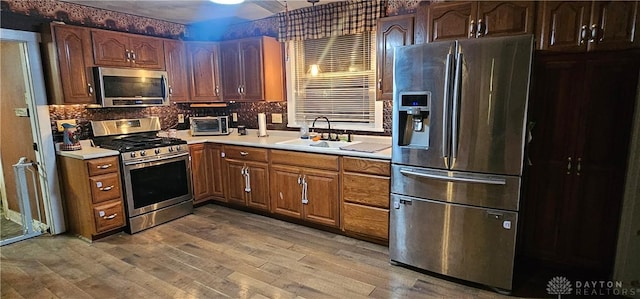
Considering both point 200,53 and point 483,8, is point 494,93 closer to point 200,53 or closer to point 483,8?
point 483,8

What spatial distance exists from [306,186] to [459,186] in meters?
1.54

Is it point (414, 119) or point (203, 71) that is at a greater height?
point (203, 71)

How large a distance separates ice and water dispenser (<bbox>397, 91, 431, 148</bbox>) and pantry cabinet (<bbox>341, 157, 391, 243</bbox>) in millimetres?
381

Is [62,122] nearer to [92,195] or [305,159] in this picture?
[92,195]

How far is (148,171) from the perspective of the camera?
3.53 meters

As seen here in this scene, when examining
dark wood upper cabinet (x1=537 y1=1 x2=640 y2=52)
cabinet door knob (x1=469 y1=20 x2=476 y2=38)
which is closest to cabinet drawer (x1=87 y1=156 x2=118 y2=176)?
cabinet door knob (x1=469 y1=20 x2=476 y2=38)

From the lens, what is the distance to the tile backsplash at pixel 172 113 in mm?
3477

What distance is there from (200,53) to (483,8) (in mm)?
3260

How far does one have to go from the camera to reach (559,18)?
230 centimetres

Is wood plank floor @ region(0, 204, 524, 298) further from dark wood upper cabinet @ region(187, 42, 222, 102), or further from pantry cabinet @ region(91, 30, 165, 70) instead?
pantry cabinet @ region(91, 30, 165, 70)

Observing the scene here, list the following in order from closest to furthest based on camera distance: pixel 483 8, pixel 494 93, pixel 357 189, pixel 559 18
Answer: pixel 494 93 < pixel 559 18 < pixel 483 8 < pixel 357 189

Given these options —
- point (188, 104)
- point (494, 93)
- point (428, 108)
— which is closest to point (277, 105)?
point (188, 104)

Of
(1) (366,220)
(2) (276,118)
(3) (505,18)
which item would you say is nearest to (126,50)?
(2) (276,118)

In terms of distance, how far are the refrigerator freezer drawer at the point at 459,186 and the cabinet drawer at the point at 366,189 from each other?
297 mm
